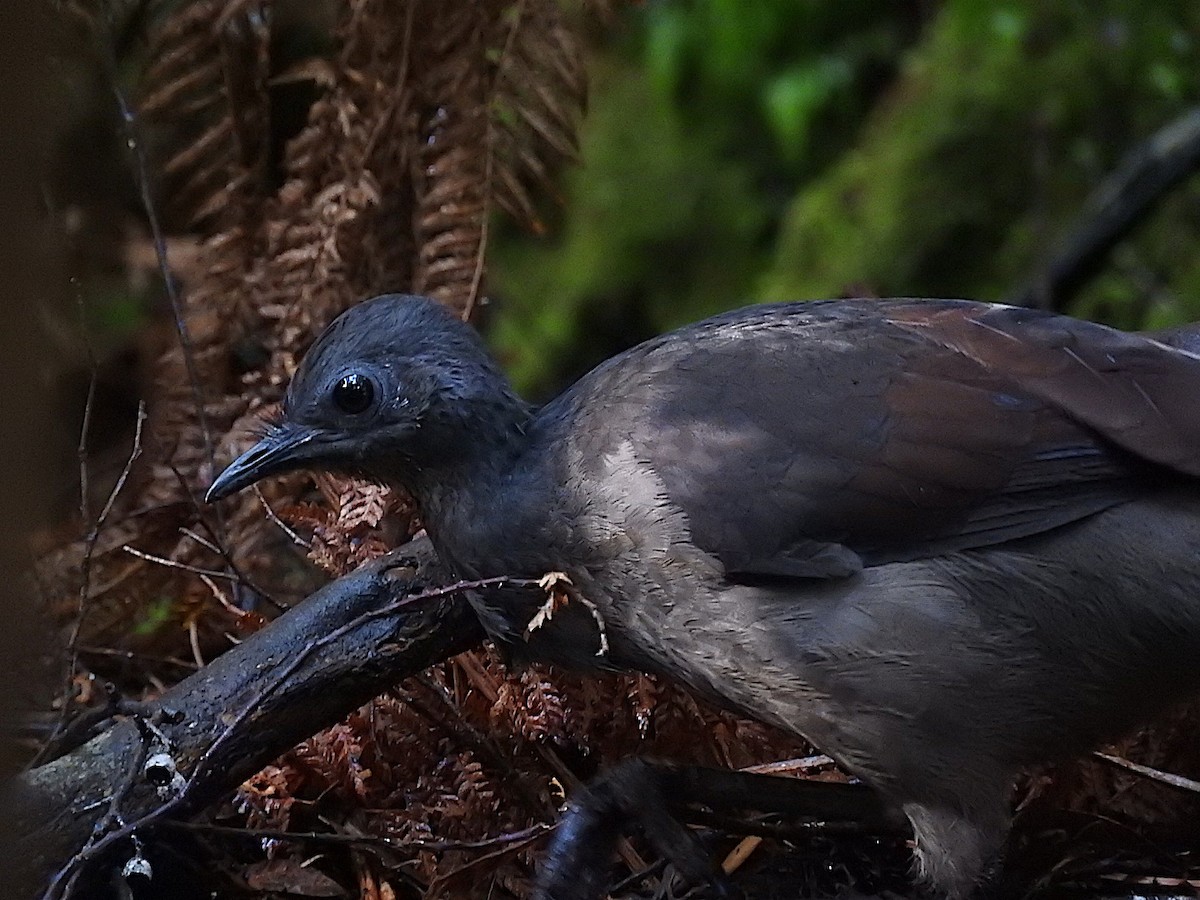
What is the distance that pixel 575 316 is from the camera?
288 inches

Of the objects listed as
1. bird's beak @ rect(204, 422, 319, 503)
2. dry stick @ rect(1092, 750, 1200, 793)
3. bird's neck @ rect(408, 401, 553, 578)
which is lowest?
dry stick @ rect(1092, 750, 1200, 793)

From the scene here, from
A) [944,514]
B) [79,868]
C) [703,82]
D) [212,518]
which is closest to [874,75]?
[703,82]

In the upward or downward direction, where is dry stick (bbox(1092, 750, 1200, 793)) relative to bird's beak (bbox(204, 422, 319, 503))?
downward

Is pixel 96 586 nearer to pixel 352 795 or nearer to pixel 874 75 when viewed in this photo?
pixel 352 795

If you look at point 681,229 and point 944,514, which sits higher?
point 944,514

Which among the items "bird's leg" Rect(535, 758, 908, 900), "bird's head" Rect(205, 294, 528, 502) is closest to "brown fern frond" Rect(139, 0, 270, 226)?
"bird's head" Rect(205, 294, 528, 502)

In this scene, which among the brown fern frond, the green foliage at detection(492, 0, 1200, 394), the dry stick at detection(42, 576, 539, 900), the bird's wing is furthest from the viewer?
the green foliage at detection(492, 0, 1200, 394)

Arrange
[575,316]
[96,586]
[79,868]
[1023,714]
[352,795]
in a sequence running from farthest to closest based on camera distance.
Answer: [575,316] → [96,586] → [352,795] → [1023,714] → [79,868]

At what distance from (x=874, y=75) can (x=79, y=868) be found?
6.13 metres

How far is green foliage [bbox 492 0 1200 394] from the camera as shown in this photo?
20.1 ft

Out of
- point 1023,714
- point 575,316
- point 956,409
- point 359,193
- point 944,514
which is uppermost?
point 359,193

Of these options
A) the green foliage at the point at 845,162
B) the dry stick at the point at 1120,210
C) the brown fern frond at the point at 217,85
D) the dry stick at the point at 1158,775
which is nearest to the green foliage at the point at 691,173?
the green foliage at the point at 845,162

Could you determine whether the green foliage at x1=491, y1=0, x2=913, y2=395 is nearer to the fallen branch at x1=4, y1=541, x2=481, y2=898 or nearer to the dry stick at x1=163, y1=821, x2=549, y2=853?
the fallen branch at x1=4, y1=541, x2=481, y2=898

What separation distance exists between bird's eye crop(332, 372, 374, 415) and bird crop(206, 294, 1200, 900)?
31cm
